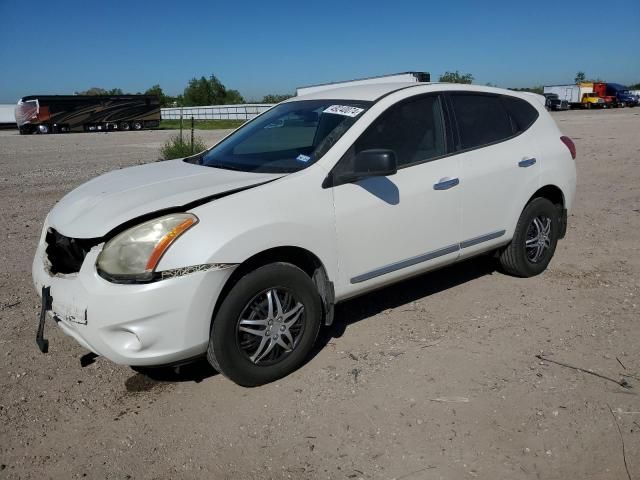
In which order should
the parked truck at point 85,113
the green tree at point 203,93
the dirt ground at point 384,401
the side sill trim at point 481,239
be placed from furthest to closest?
1. the green tree at point 203,93
2. the parked truck at point 85,113
3. the side sill trim at point 481,239
4. the dirt ground at point 384,401

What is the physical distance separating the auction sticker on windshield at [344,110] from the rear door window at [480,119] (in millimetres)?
947

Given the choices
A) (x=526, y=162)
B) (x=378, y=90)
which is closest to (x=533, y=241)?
(x=526, y=162)

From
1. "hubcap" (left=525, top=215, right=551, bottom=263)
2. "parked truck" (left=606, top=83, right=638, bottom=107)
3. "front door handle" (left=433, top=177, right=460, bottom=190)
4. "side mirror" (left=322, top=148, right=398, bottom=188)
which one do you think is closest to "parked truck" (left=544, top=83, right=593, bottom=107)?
"parked truck" (left=606, top=83, right=638, bottom=107)

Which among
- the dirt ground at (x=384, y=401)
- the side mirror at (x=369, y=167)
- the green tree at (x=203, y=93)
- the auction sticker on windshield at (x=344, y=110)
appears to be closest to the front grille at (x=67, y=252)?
the dirt ground at (x=384, y=401)

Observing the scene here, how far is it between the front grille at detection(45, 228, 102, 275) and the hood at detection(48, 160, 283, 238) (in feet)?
0.23

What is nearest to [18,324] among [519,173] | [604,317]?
[519,173]

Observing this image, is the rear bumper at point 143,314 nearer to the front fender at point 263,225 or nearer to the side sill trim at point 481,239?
the front fender at point 263,225

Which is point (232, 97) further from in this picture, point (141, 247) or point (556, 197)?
point (141, 247)

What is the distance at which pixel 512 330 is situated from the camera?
4.09 metres

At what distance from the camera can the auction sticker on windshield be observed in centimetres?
386

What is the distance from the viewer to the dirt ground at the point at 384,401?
8.91 ft

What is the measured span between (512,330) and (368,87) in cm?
217

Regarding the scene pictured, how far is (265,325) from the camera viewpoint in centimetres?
328

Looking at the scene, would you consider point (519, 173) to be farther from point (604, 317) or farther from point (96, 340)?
point (96, 340)
